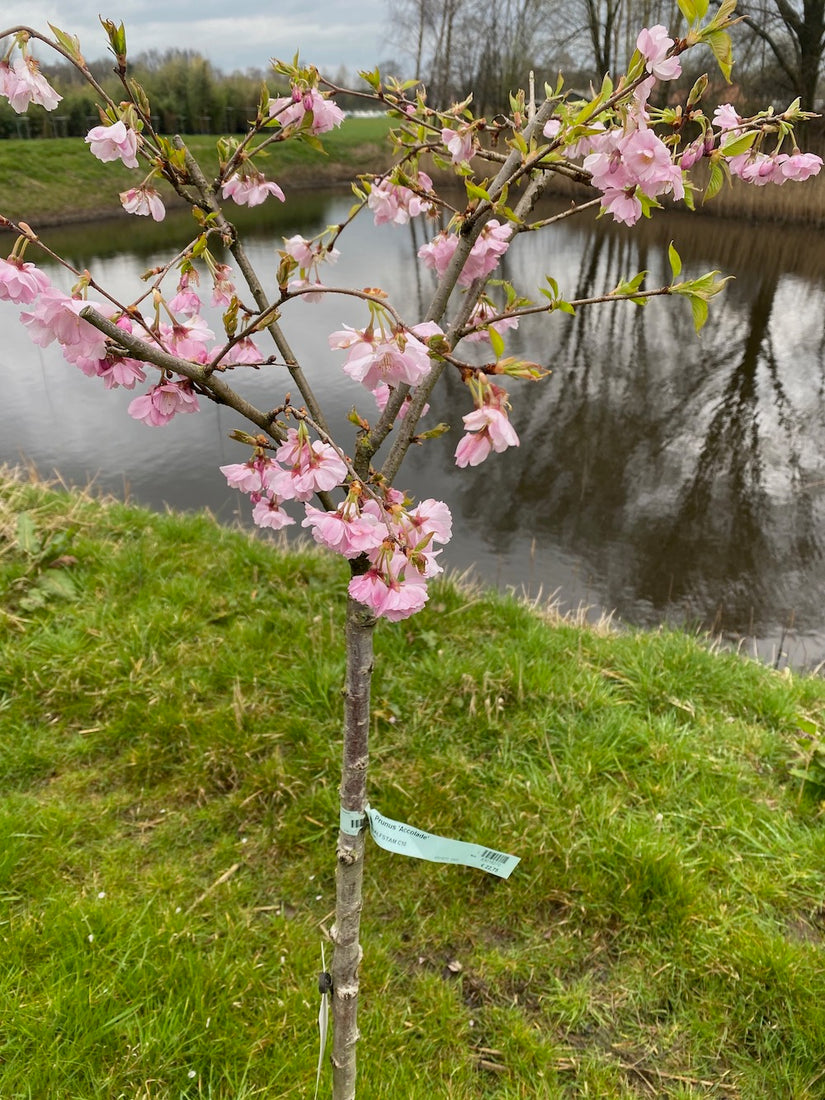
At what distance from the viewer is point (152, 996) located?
163 cm

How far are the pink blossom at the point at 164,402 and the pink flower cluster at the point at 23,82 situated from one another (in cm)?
42

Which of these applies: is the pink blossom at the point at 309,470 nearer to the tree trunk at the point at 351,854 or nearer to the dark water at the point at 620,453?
the tree trunk at the point at 351,854

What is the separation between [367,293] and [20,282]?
41 centimetres

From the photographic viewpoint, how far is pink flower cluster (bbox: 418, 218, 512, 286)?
3.85 feet

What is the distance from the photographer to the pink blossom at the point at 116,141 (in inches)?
38.6

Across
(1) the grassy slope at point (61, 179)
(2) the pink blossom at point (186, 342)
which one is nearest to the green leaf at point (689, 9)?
(2) the pink blossom at point (186, 342)

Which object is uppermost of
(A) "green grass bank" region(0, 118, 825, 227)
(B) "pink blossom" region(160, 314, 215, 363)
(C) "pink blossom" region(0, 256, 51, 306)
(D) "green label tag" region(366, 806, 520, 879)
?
(A) "green grass bank" region(0, 118, 825, 227)

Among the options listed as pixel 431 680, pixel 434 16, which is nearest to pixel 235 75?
pixel 434 16

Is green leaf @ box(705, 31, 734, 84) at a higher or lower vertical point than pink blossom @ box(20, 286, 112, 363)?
higher

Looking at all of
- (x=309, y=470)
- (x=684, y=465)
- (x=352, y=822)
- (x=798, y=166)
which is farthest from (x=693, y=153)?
(x=684, y=465)

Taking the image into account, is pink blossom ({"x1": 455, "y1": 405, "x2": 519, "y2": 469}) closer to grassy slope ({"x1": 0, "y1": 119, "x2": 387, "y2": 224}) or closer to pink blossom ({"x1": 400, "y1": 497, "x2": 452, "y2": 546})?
pink blossom ({"x1": 400, "y1": 497, "x2": 452, "y2": 546})

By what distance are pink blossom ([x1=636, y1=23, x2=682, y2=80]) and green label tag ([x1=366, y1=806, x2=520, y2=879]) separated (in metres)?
1.08

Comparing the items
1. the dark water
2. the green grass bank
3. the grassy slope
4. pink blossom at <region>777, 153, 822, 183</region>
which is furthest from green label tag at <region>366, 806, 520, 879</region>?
the grassy slope

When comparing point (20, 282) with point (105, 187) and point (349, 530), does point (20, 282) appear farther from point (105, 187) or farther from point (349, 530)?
point (105, 187)
